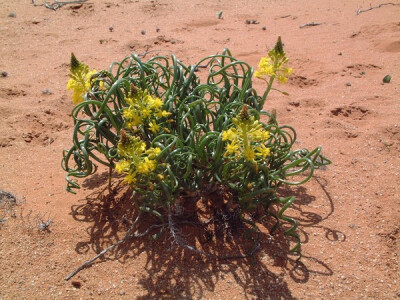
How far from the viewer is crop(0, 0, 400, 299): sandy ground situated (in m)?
1.93

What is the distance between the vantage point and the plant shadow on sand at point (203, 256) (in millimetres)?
1905

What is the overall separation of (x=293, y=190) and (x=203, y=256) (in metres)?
0.87

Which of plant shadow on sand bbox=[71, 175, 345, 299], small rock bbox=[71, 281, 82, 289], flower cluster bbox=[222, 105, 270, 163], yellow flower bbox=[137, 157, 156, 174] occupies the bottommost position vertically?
small rock bbox=[71, 281, 82, 289]

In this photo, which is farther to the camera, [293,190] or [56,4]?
[56,4]

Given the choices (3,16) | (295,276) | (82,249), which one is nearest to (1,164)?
(82,249)

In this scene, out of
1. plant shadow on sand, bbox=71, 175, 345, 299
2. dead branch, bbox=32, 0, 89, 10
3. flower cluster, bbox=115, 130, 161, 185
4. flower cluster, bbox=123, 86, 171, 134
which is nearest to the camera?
flower cluster, bbox=115, 130, 161, 185

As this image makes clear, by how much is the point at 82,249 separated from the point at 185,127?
36.1 inches

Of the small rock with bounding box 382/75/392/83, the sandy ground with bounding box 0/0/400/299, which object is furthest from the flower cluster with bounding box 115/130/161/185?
the small rock with bounding box 382/75/392/83

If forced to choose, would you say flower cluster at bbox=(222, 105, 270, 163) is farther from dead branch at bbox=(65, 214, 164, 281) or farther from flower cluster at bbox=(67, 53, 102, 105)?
flower cluster at bbox=(67, 53, 102, 105)

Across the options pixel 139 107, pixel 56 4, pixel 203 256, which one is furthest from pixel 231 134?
pixel 56 4

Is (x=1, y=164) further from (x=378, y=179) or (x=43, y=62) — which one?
(x=378, y=179)

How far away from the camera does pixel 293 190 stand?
2.54 metres

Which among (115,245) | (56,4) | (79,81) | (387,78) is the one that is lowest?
(115,245)

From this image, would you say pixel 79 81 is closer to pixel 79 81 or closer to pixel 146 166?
pixel 79 81
